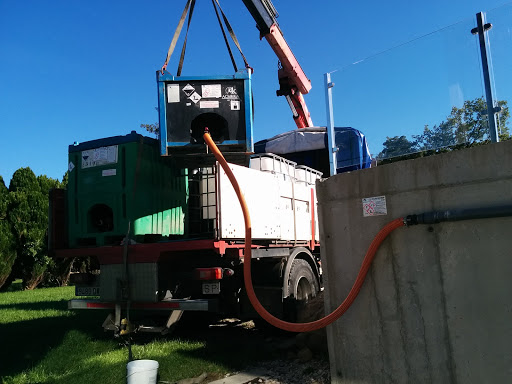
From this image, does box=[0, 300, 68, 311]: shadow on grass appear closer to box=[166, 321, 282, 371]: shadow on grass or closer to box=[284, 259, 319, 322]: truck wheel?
box=[166, 321, 282, 371]: shadow on grass

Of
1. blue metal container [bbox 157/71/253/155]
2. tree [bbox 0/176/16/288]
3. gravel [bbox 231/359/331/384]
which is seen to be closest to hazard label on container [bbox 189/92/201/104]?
blue metal container [bbox 157/71/253/155]

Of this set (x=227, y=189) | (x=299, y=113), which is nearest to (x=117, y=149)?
(x=227, y=189)

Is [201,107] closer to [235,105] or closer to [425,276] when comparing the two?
[235,105]

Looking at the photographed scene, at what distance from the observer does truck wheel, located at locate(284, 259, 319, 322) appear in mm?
5711

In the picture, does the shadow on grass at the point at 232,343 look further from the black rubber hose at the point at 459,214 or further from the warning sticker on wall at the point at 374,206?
the black rubber hose at the point at 459,214

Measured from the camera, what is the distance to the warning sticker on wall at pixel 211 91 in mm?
5426

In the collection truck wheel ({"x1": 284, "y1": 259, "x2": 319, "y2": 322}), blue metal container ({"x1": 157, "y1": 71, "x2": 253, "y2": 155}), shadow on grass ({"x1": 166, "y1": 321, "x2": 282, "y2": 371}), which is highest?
blue metal container ({"x1": 157, "y1": 71, "x2": 253, "y2": 155})

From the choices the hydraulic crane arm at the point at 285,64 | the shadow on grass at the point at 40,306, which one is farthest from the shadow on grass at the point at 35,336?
the hydraulic crane arm at the point at 285,64

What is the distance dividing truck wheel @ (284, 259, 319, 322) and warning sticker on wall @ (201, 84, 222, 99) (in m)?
2.71

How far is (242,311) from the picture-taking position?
5.58 m

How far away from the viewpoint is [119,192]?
5578 millimetres

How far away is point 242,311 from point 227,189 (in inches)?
69.0

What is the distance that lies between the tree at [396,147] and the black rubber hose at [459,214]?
30.0 inches

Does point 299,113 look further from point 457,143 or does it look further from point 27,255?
point 27,255
